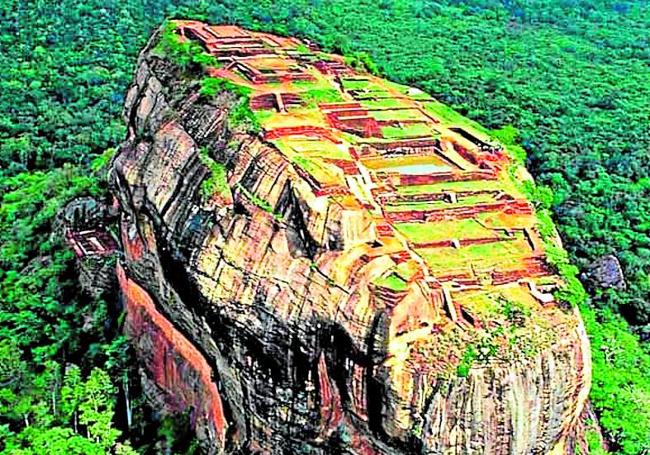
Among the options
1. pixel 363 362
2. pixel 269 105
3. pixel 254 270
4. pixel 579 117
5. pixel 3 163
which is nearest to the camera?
pixel 363 362

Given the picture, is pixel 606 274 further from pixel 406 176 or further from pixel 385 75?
pixel 385 75

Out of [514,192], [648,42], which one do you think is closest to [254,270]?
[514,192]

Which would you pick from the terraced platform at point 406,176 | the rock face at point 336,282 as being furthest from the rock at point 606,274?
the rock face at point 336,282

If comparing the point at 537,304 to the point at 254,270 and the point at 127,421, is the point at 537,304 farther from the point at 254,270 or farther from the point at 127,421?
the point at 127,421

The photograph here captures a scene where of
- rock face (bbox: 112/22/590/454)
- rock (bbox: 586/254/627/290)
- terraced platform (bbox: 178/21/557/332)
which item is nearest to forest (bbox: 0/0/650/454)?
rock (bbox: 586/254/627/290)

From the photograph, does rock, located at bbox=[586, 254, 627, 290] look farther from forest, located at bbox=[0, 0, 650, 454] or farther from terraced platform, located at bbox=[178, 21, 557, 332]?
terraced platform, located at bbox=[178, 21, 557, 332]

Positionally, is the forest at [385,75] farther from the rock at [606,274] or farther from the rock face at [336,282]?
the rock face at [336,282]
